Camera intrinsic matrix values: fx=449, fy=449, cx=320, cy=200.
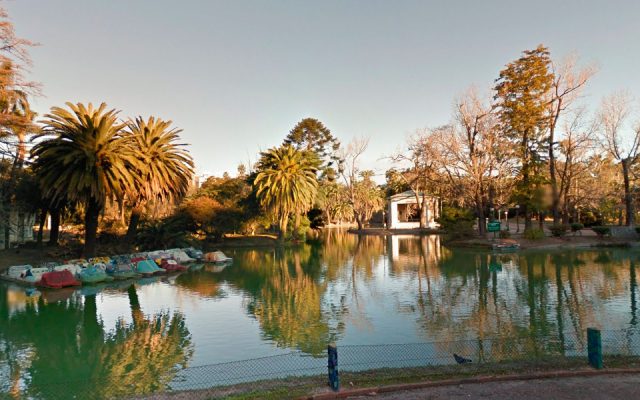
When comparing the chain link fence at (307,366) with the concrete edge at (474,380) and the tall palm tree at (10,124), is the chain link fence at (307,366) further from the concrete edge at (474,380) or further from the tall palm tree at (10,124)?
the tall palm tree at (10,124)

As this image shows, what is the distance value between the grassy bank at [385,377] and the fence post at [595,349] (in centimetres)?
20

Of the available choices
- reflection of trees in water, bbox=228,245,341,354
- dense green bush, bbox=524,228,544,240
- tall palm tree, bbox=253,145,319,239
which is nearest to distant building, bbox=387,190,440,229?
tall palm tree, bbox=253,145,319,239

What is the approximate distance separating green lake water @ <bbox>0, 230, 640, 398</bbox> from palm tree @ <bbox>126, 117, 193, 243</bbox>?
12.0m

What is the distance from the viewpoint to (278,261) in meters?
41.2

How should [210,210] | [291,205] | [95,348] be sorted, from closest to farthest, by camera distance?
[95,348], [210,210], [291,205]

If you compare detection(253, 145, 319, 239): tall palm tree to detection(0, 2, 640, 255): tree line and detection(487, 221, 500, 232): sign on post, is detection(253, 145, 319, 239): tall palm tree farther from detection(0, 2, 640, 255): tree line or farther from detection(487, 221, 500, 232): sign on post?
detection(487, 221, 500, 232): sign on post

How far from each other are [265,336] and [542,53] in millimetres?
45786

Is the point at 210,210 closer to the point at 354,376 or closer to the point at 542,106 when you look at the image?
the point at 542,106

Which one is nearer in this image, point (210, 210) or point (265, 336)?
point (265, 336)

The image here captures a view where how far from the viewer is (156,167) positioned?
42.6 meters

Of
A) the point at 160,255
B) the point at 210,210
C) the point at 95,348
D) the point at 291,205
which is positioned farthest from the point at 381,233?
the point at 95,348

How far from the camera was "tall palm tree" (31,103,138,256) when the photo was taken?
3403cm

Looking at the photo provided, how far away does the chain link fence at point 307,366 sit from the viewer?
34.2 feet

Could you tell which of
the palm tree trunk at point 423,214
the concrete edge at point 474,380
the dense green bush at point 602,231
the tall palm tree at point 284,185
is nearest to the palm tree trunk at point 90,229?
the tall palm tree at point 284,185
